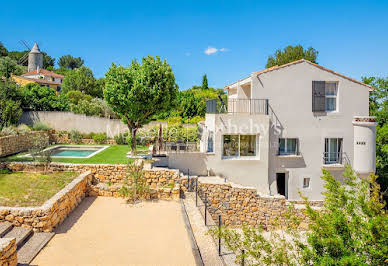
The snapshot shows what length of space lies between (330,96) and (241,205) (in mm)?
9360

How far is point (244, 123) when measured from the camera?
666 inches

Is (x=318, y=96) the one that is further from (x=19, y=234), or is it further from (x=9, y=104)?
(x=9, y=104)

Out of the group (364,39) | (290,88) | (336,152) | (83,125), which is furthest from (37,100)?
(364,39)

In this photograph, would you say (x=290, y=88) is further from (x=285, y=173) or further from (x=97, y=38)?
(x=97, y=38)

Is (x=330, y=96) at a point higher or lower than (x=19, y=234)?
higher

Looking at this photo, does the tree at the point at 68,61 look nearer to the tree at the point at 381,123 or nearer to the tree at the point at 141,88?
the tree at the point at 141,88

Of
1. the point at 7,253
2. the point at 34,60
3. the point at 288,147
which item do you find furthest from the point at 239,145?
the point at 34,60

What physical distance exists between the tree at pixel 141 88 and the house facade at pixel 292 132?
347 centimetres

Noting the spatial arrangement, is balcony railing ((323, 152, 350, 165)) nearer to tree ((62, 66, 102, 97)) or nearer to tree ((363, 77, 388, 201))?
tree ((363, 77, 388, 201))

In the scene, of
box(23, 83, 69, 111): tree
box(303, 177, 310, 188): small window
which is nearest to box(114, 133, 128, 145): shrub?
box(23, 83, 69, 111): tree

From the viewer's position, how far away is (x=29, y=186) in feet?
39.7

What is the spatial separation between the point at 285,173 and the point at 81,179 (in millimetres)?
12356

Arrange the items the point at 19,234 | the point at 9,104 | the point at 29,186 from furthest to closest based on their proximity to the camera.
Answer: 1. the point at 9,104
2. the point at 29,186
3. the point at 19,234

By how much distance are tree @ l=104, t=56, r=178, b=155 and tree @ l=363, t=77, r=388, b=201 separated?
2027cm
